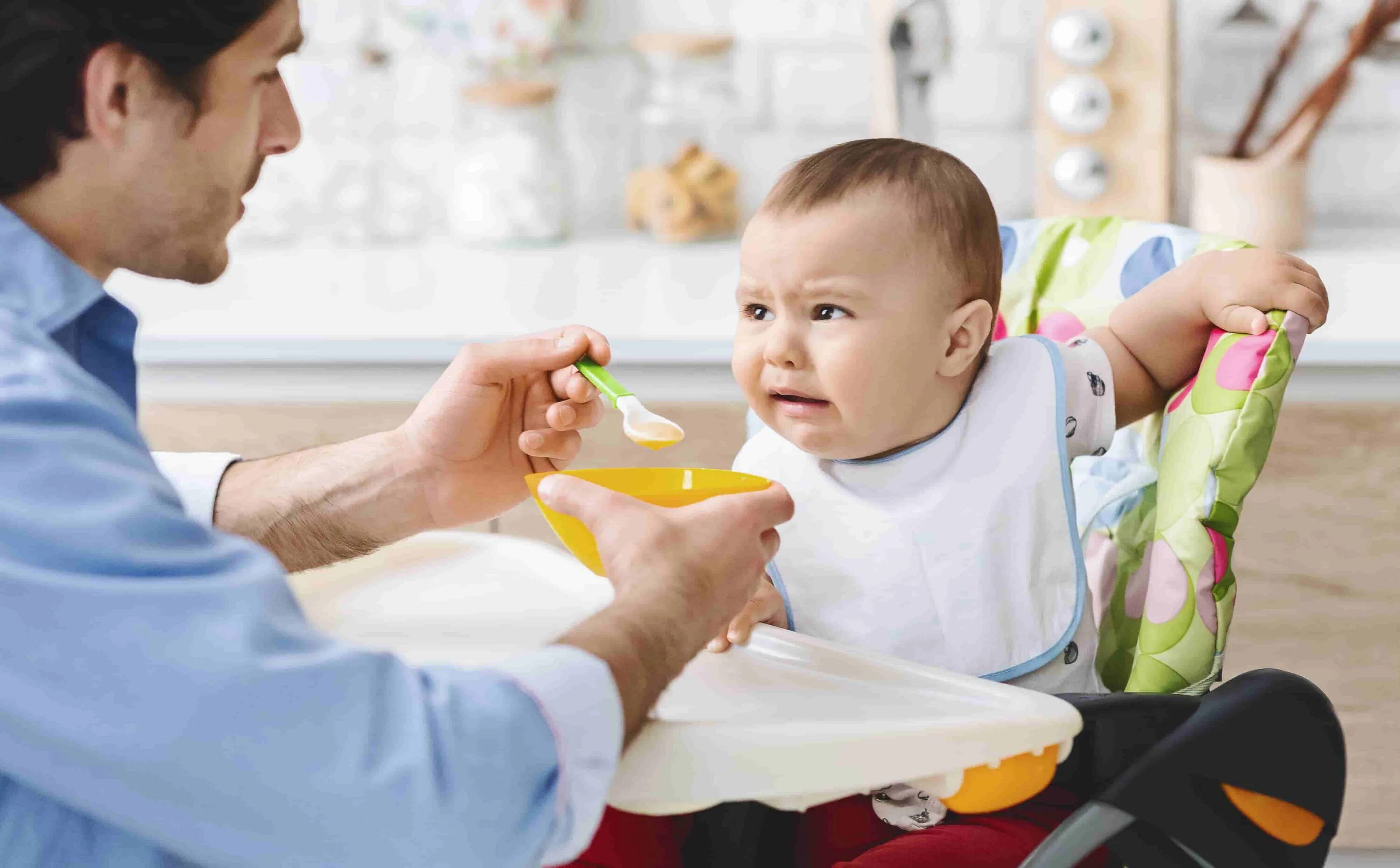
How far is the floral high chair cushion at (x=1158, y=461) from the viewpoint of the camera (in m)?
1.04

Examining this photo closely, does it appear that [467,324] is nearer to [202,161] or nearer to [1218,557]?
[202,161]

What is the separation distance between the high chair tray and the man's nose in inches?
13.5

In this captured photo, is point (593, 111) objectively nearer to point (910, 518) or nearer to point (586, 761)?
point (910, 518)

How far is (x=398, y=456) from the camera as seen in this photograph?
1.20 m

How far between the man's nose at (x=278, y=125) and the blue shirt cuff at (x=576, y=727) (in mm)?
435

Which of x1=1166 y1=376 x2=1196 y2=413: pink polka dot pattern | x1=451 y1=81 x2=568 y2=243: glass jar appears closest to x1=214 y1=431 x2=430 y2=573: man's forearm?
x1=1166 y1=376 x2=1196 y2=413: pink polka dot pattern

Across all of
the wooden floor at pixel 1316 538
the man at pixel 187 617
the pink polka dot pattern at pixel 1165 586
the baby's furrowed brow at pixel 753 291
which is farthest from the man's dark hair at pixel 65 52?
the wooden floor at pixel 1316 538

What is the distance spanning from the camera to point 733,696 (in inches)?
33.8

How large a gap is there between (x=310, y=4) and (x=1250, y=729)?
1.98m

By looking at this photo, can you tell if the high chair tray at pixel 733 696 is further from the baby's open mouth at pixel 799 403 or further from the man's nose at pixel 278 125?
the man's nose at pixel 278 125

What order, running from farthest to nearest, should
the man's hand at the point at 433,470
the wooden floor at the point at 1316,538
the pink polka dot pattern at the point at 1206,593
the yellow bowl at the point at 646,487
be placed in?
the wooden floor at the point at 1316,538 → the man's hand at the point at 433,470 → the pink polka dot pattern at the point at 1206,593 → the yellow bowl at the point at 646,487

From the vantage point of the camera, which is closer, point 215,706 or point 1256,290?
point 215,706

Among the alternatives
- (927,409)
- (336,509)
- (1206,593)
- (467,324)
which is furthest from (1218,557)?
(467,324)

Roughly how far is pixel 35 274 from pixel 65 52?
0.42 ft
